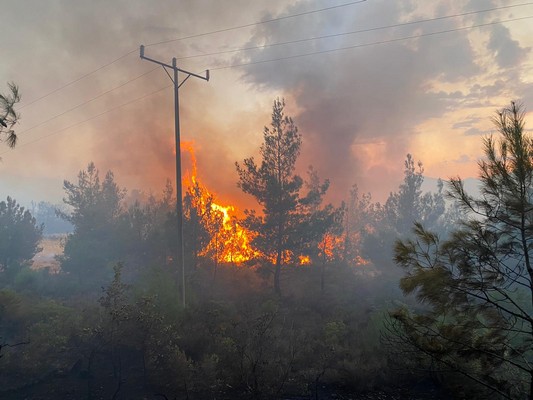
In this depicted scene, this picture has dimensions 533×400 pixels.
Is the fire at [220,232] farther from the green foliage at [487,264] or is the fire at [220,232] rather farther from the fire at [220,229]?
the green foliage at [487,264]

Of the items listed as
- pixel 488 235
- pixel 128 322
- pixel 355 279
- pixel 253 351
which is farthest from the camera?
pixel 355 279

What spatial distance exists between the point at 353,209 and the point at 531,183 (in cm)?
4825

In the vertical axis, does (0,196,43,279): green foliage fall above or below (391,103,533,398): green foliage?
above

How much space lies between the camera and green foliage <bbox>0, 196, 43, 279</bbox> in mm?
34719

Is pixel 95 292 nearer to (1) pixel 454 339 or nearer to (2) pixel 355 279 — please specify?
(2) pixel 355 279

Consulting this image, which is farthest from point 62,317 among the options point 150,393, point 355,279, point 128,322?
point 355,279

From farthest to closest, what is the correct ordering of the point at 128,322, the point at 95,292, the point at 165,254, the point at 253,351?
1. the point at 165,254
2. the point at 95,292
3. the point at 253,351
4. the point at 128,322

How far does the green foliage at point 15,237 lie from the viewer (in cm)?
3472

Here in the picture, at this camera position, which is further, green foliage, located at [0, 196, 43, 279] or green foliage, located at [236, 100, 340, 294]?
green foliage, located at [0, 196, 43, 279]

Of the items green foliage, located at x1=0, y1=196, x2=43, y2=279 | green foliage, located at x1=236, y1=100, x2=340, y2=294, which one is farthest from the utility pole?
green foliage, located at x1=0, y1=196, x2=43, y2=279

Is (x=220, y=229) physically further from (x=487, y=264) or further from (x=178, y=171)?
(x=487, y=264)

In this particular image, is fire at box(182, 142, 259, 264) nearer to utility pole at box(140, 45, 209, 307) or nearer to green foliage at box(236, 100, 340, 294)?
green foliage at box(236, 100, 340, 294)

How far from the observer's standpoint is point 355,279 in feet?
122

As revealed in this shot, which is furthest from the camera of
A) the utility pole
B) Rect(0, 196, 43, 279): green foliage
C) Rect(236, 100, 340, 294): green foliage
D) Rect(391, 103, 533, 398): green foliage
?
Rect(0, 196, 43, 279): green foliage
